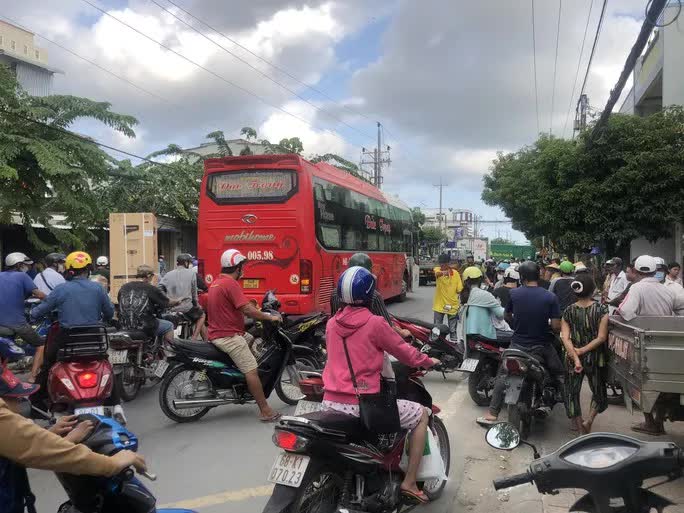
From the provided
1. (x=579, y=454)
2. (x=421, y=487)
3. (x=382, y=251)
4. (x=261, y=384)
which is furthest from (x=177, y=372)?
(x=382, y=251)

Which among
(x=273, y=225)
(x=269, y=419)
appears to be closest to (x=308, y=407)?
(x=269, y=419)

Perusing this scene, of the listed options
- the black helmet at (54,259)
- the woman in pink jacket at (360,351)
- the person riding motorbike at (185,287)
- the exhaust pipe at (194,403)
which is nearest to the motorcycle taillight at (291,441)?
the woman in pink jacket at (360,351)

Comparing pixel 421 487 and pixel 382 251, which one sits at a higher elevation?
pixel 382 251

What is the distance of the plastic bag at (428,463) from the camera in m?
3.64

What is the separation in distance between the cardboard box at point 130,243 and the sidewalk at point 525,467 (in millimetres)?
8235

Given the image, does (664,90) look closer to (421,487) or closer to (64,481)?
(421,487)

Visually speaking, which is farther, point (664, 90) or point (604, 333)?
point (664, 90)

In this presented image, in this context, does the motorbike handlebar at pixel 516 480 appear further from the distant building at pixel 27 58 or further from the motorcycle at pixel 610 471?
the distant building at pixel 27 58

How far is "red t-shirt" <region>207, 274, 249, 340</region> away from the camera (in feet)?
19.2

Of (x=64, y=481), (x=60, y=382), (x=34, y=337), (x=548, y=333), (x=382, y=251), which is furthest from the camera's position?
(x=382, y=251)

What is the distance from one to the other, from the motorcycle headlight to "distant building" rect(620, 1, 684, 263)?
17053 millimetres

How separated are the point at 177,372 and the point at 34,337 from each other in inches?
85.7

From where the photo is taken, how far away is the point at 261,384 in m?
6.08

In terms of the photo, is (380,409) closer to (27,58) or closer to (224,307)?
(224,307)
